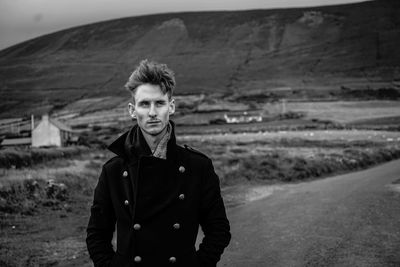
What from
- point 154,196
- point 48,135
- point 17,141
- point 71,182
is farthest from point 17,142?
point 154,196

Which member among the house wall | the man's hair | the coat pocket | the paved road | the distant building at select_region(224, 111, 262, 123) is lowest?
the distant building at select_region(224, 111, 262, 123)

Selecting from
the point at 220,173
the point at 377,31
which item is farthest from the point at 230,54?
the point at 220,173

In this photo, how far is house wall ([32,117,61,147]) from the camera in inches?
2089

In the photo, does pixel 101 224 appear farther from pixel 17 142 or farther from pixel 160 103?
pixel 17 142

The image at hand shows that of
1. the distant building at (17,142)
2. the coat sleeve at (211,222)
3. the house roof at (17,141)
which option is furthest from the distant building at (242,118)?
the coat sleeve at (211,222)

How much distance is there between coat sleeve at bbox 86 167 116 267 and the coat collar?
0.28 m

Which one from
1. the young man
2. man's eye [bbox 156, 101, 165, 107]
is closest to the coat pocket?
the young man

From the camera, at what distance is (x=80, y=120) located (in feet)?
313

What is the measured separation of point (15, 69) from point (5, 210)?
200 m

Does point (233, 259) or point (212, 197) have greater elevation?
point (212, 197)

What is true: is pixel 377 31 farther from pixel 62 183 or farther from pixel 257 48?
pixel 62 183

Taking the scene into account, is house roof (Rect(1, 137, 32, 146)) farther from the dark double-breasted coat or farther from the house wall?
the dark double-breasted coat

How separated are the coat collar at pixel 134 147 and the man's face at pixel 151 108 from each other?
0.32 ft

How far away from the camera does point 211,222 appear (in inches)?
171
